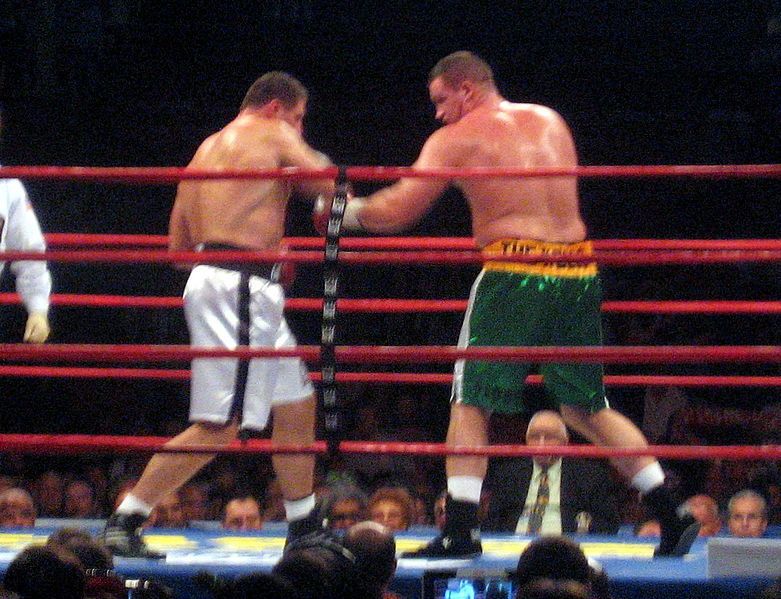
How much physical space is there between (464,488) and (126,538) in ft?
2.75

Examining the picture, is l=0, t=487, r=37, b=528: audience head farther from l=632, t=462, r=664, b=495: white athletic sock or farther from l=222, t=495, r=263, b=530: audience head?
l=632, t=462, r=664, b=495: white athletic sock

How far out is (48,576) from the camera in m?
2.11

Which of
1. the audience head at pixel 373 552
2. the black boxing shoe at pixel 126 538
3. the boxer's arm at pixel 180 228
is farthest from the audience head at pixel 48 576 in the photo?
the boxer's arm at pixel 180 228

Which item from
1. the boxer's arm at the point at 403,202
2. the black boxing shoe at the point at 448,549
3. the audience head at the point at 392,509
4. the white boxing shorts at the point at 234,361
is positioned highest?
the boxer's arm at the point at 403,202

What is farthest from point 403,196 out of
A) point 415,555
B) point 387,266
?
point 387,266

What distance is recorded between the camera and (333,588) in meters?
2.21

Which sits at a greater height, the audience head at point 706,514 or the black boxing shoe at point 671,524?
the black boxing shoe at point 671,524

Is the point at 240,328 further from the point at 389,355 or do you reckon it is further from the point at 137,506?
the point at 389,355

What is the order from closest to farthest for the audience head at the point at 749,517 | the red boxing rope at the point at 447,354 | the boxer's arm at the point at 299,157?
the red boxing rope at the point at 447,354 < the boxer's arm at the point at 299,157 < the audience head at the point at 749,517

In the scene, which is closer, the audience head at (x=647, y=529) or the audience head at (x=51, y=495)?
the audience head at (x=647, y=529)

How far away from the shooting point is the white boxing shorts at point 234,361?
11.1ft

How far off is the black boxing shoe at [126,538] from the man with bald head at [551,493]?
1.43 m

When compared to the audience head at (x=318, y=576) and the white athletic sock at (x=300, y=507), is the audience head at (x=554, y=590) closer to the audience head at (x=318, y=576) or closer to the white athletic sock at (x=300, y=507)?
the audience head at (x=318, y=576)

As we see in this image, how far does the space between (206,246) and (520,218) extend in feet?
2.69
